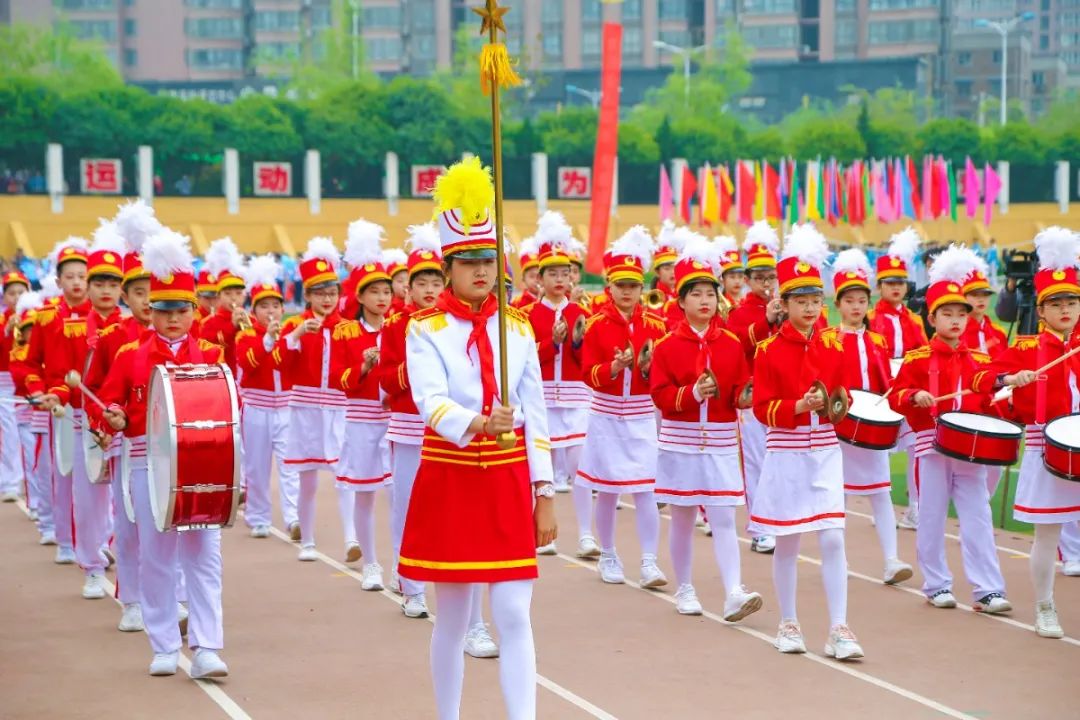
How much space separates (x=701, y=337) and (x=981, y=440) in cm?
169

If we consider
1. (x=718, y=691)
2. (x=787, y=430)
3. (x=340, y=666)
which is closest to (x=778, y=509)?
(x=787, y=430)

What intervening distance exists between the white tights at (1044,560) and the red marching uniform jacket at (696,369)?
6.11 ft

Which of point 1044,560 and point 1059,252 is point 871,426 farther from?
point 1059,252

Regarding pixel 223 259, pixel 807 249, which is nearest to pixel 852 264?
pixel 807 249

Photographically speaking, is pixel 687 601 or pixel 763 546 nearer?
pixel 687 601

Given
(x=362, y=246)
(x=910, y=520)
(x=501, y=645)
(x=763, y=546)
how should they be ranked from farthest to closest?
(x=910, y=520) → (x=763, y=546) → (x=362, y=246) → (x=501, y=645)

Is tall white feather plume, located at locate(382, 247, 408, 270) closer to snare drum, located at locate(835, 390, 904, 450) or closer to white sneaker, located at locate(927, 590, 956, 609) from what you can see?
snare drum, located at locate(835, 390, 904, 450)

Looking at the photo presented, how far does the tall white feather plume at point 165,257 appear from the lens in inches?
344

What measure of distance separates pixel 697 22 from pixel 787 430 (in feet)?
394

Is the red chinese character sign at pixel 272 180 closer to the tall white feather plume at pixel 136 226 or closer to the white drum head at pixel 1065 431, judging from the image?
the tall white feather plume at pixel 136 226

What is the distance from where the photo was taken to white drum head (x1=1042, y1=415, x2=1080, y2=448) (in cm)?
901

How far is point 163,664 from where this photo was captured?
28.5ft

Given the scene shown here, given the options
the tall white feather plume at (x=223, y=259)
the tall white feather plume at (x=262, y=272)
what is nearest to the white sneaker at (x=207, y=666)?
the tall white feather plume at (x=262, y=272)

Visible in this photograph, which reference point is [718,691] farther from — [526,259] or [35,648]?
[526,259]
